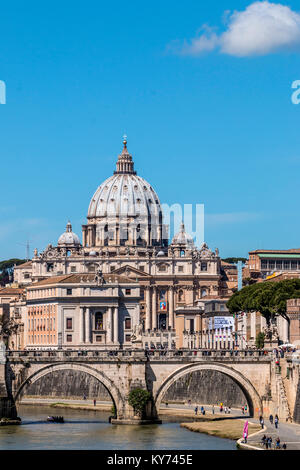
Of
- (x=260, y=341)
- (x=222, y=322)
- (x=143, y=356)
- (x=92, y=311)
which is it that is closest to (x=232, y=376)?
(x=143, y=356)

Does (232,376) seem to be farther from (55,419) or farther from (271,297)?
(271,297)

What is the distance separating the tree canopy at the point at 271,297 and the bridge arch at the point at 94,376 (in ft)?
91.2

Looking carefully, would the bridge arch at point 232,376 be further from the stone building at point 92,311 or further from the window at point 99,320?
the window at point 99,320

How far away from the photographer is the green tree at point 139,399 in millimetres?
101125

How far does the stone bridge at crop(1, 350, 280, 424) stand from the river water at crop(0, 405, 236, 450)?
213 centimetres

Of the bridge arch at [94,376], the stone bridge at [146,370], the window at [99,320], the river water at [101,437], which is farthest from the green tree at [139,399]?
the window at [99,320]

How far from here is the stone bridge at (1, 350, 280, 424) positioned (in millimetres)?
101938

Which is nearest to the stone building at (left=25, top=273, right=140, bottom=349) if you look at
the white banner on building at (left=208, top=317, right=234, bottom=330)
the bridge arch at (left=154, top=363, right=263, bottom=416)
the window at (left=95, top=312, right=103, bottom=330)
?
the window at (left=95, top=312, right=103, bottom=330)

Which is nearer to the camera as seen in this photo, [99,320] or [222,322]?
[222,322]

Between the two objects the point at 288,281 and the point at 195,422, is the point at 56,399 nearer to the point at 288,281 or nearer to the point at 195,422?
the point at 288,281

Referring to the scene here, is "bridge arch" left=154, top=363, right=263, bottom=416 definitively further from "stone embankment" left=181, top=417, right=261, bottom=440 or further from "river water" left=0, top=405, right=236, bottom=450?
"river water" left=0, top=405, right=236, bottom=450

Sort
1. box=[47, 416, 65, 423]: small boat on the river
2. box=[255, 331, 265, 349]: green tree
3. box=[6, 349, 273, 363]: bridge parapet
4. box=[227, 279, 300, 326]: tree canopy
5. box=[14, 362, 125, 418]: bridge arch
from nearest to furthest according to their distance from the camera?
box=[14, 362, 125, 418]: bridge arch, box=[6, 349, 273, 363]: bridge parapet, box=[47, 416, 65, 423]: small boat on the river, box=[255, 331, 265, 349]: green tree, box=[227, 279, 300, 326]: tree canopy

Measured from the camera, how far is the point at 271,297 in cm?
13650

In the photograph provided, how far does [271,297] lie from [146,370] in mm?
35797
